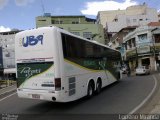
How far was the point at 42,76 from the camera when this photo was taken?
11.4m

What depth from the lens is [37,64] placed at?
11602 millimetres

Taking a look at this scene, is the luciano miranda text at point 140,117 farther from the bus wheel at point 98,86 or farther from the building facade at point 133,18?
the building facade at point 133,18

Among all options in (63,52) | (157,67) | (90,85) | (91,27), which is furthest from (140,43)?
(63,52)

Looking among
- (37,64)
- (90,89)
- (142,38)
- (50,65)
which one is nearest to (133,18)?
(142,38)

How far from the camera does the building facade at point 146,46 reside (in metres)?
49.9

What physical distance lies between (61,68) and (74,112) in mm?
1885

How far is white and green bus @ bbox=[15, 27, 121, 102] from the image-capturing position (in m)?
11.1

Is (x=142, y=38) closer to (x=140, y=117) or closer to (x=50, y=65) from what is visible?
(x=50, y=65)

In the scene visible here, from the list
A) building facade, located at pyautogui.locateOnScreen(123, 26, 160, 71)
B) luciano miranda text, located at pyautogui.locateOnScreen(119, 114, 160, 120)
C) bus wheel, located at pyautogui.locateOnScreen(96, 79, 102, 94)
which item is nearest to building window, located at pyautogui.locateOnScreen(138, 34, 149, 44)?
building facade, located at pyautogui.locateOnScreen(123, 26, 160, 71)

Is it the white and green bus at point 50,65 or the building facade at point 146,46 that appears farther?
the building facade at point 146,46

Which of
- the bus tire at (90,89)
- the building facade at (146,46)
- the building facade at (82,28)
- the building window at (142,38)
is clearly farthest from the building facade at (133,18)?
the bus tire at (90,89)

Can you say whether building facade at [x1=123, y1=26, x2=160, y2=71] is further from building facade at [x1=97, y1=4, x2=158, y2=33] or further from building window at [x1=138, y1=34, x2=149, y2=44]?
building facade at [x1=97, y1=4, x2=158, y2=33]

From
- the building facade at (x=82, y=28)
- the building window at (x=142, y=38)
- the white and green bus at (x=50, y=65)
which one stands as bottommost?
the white and green bus at (x=50, y=65)

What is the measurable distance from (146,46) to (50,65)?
4198cm
